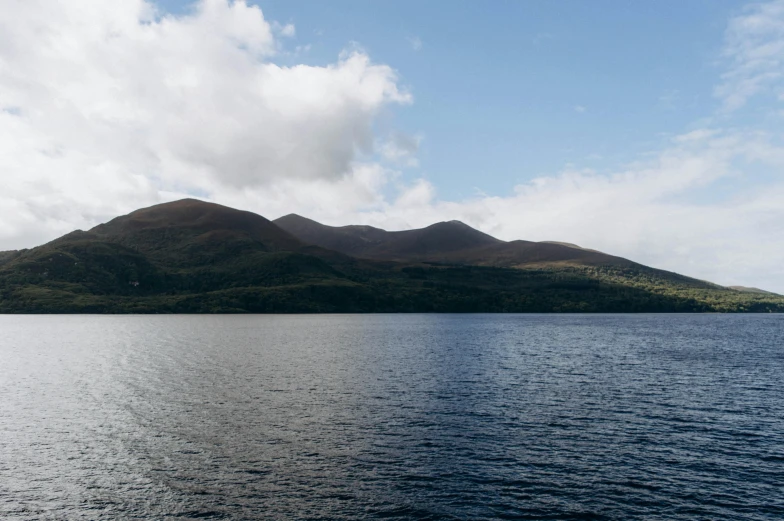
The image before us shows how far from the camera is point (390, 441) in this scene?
180ft

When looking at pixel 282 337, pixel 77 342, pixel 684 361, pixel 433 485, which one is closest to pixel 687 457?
pixel 433 485

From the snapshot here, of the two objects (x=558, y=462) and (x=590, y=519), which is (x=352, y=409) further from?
(x=590, y=519)

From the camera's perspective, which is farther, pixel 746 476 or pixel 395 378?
pixel 395 378

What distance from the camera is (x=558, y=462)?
4847cm

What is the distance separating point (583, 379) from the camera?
3755 inches

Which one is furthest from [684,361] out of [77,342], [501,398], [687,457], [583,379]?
[77,342]

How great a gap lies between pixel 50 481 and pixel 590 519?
4267 cm

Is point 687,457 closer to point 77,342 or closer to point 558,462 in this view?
point 558,462

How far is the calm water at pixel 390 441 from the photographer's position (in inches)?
1571

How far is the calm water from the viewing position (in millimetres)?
39906

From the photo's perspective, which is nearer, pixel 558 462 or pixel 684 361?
pixel 558 462

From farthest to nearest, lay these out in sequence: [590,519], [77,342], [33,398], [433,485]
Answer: [77,342] < [33,398] < [433,485] < [590,519]

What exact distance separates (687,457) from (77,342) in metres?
166

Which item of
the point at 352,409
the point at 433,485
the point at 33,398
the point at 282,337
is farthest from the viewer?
the point at 282,337
